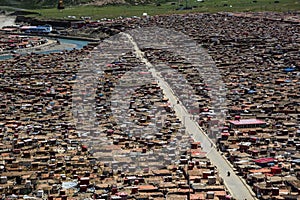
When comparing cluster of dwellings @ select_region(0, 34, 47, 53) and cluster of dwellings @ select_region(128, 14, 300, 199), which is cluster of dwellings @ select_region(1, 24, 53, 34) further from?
cluster of dwellings @ select_region(128, 14, 300, 199)

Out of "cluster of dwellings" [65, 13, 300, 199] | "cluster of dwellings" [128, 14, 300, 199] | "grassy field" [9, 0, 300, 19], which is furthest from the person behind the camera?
"grassy field" [9, 0, 300, 19]

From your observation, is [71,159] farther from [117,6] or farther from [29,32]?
[117,6]

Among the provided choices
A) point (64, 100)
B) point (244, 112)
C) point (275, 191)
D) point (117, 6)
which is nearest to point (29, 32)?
point (117, 6)

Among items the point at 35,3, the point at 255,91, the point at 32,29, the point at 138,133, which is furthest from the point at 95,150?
the point at 35,3

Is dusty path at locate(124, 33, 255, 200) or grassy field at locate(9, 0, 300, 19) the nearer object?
dusty path at locate(124, 33, 255, 200)

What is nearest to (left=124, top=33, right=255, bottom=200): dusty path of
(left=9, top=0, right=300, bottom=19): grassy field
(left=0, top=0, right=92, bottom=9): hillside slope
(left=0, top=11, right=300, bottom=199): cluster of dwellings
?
(left=0, top=11, right=300, bottom=199): cluster of dwellings

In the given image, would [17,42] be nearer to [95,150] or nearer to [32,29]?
[32,29]

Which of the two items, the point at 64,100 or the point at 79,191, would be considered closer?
the point at 79,191
